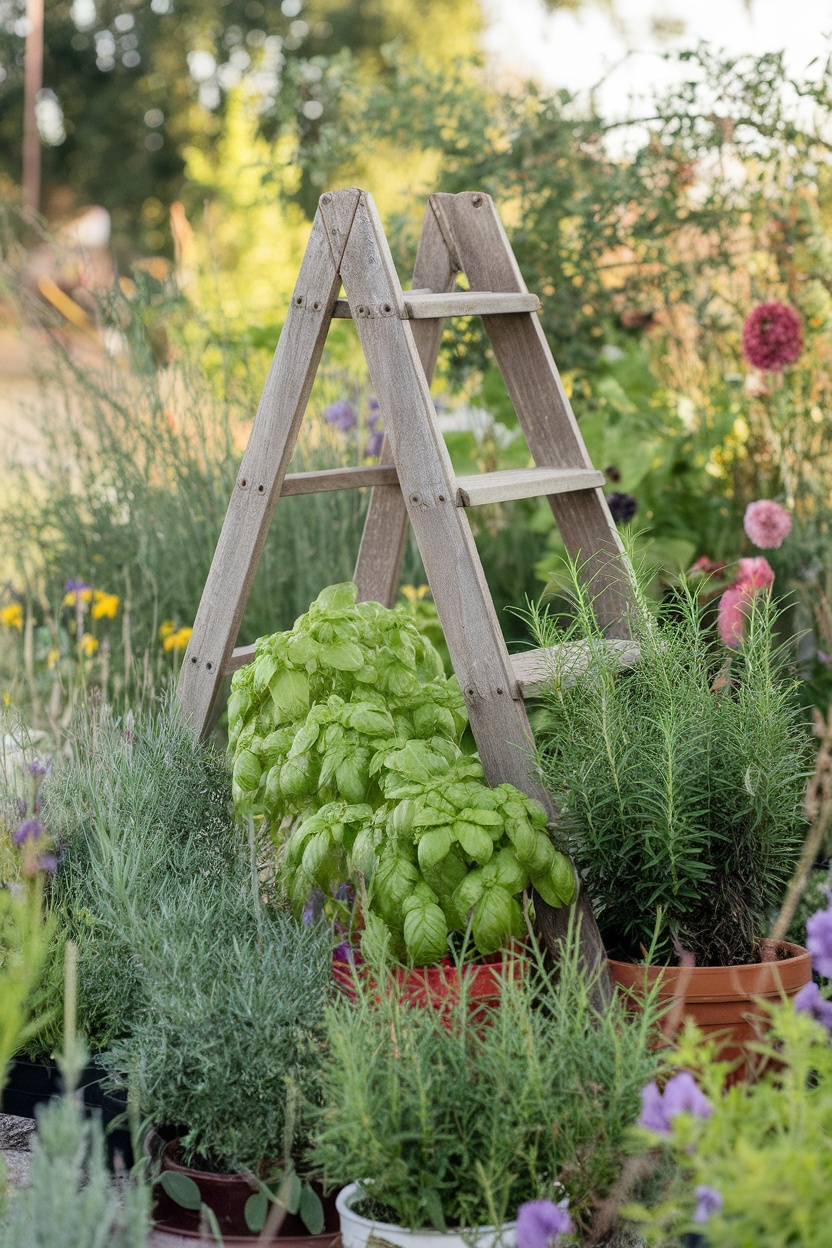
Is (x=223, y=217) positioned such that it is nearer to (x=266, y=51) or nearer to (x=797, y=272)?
(x=266, y=51)

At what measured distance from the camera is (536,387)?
279 cm

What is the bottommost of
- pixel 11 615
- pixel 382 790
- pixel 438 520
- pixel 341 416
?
pixel 382 790

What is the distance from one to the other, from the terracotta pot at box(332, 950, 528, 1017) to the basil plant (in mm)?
38

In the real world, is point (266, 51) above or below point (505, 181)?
above

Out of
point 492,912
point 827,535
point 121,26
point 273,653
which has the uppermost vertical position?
point 121,26

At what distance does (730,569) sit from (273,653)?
1.98 metres

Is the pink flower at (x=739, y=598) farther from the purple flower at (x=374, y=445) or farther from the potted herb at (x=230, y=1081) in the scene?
the purple flower at (x=374, y=445)

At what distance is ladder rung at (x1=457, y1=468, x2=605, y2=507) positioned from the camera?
2342 millimetres

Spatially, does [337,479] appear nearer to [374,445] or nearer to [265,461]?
[265,461]

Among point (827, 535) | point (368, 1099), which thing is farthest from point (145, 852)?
point (827, 535)

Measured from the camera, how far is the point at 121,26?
82.7ft

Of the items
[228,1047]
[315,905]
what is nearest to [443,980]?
[228,1047]

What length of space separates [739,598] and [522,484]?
0.74 metres

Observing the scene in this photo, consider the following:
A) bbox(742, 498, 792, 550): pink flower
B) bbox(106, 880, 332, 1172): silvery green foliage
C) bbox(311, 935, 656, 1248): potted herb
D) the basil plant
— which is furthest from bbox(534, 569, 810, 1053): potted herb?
bbox(742, 498, 792, 550): pink flower
